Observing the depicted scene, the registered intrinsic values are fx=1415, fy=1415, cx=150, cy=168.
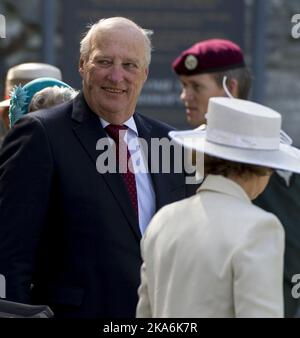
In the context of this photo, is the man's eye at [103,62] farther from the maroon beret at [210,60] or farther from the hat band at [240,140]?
the maroon beret at [210,60]

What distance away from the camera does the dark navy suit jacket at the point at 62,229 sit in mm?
4301

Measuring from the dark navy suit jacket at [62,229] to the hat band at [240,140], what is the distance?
78cm

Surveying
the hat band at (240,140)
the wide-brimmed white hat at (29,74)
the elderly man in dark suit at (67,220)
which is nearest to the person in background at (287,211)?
the elderly man in dark suit at (67,220)

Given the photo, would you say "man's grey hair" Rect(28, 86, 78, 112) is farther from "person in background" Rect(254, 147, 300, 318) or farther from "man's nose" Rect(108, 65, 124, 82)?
"person in background" Rect(254, 147, 300, 318)

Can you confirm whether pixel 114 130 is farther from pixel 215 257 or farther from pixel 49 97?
pixel 215 257

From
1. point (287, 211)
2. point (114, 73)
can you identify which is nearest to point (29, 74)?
point (287, 211)

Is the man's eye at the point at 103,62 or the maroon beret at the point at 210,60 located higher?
the man's eye at the point at 103,62

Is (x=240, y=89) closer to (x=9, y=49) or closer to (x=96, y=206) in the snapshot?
(x=96, y=206)

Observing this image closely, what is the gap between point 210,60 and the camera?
591 cm

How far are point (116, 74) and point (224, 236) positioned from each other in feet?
4.14

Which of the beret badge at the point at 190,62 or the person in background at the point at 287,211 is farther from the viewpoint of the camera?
the beret badge at the point at 190,62

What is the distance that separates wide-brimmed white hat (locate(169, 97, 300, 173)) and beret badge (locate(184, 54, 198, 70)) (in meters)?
2.26
